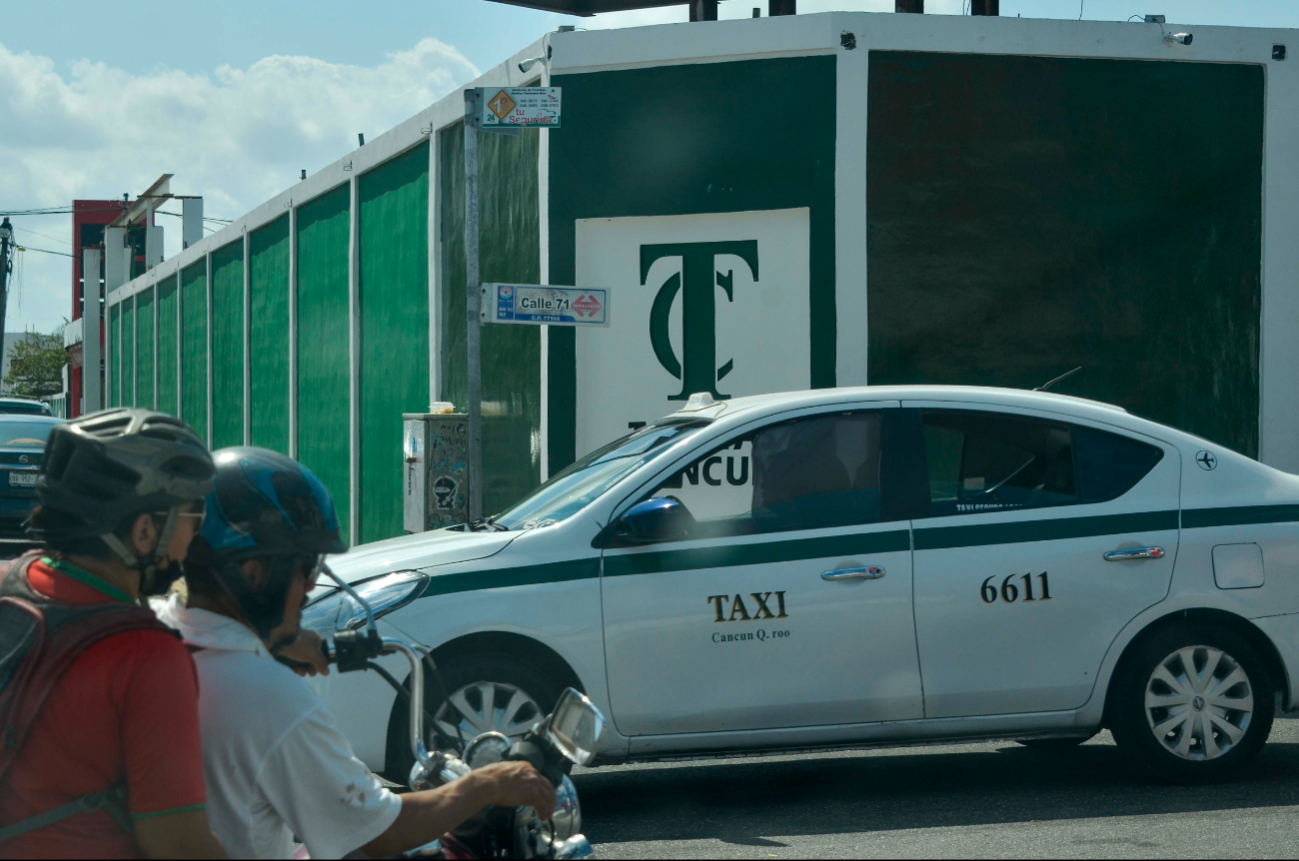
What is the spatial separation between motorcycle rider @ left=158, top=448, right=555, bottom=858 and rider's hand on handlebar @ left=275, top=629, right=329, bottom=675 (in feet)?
0.21

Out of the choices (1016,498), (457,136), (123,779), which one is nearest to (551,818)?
(123,779)

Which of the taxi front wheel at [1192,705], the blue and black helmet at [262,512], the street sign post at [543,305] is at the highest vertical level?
the street sign post at [543,305]

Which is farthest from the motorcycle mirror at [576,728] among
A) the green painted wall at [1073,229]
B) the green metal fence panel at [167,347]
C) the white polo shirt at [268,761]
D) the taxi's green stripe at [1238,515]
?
the green metal fence panel at [167,347]

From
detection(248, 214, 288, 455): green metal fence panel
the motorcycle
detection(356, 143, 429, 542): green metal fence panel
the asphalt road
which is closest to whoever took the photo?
the motorcycle

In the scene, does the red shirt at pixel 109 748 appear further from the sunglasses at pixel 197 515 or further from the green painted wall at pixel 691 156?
the green painted wall at pixel 691 156

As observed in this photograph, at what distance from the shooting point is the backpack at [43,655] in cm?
218

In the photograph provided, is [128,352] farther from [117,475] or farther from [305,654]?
[117,475]

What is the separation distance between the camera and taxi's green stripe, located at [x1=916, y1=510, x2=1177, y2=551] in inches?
238

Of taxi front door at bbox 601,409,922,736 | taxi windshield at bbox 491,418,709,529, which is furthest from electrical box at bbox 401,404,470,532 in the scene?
taxi front door at bbox 601,409,922,736

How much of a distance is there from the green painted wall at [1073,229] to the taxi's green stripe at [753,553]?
21.8ft

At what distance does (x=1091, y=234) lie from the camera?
12.6 meters

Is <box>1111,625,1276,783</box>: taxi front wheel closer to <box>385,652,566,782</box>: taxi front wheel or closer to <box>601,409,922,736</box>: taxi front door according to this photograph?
<box>601,409,922,736</box>: taxi front door

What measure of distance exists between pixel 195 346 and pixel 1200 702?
88.3 ft

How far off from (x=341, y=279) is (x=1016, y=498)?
1439cm
